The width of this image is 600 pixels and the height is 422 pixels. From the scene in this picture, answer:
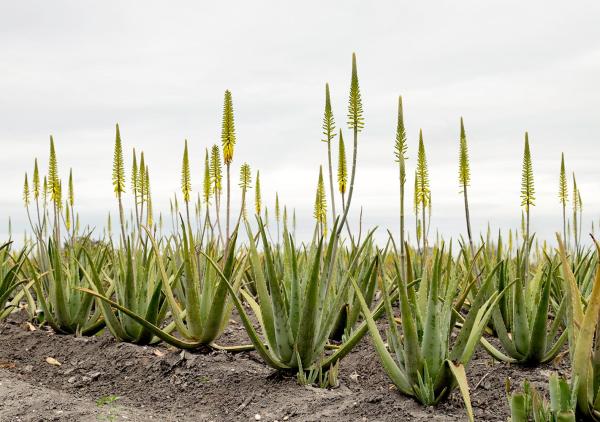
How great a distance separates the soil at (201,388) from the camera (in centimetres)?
307

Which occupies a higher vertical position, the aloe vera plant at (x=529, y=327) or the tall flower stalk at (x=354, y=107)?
the tall flower stalk at (x=354, y=107)

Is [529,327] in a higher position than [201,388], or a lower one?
higher

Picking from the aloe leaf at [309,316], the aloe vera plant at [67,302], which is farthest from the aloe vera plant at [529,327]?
the aloe vera plant at [67,302]

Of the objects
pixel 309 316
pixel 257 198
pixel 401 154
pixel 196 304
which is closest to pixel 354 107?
pixel 401 154

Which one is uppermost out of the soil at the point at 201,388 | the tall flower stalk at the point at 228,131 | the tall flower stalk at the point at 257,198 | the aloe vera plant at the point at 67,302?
the tall flower stalk at the point at 228,131

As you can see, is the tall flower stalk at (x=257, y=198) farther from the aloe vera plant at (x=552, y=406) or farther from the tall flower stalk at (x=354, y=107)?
the aloe vera plant at (x=552, y=406)

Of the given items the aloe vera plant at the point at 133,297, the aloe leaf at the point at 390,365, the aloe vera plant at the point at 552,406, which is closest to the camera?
the aloe vera plant at the point at 552,406

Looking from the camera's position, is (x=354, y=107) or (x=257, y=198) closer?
(x=354, y=107)

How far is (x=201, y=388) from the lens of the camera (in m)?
3.69

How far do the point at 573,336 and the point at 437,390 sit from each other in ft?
2.20

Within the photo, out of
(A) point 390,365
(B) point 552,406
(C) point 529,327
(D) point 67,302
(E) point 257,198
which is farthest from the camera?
(E) point 257,198

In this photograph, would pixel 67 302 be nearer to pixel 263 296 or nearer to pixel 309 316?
pixel 263 296

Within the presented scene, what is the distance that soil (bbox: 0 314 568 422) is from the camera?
3066 mm

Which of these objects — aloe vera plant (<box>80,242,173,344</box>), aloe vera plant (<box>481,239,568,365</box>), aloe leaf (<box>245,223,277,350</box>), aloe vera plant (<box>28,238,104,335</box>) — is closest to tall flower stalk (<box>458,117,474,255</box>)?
aloe vera plant (<box>481,239,568,365</box>)
